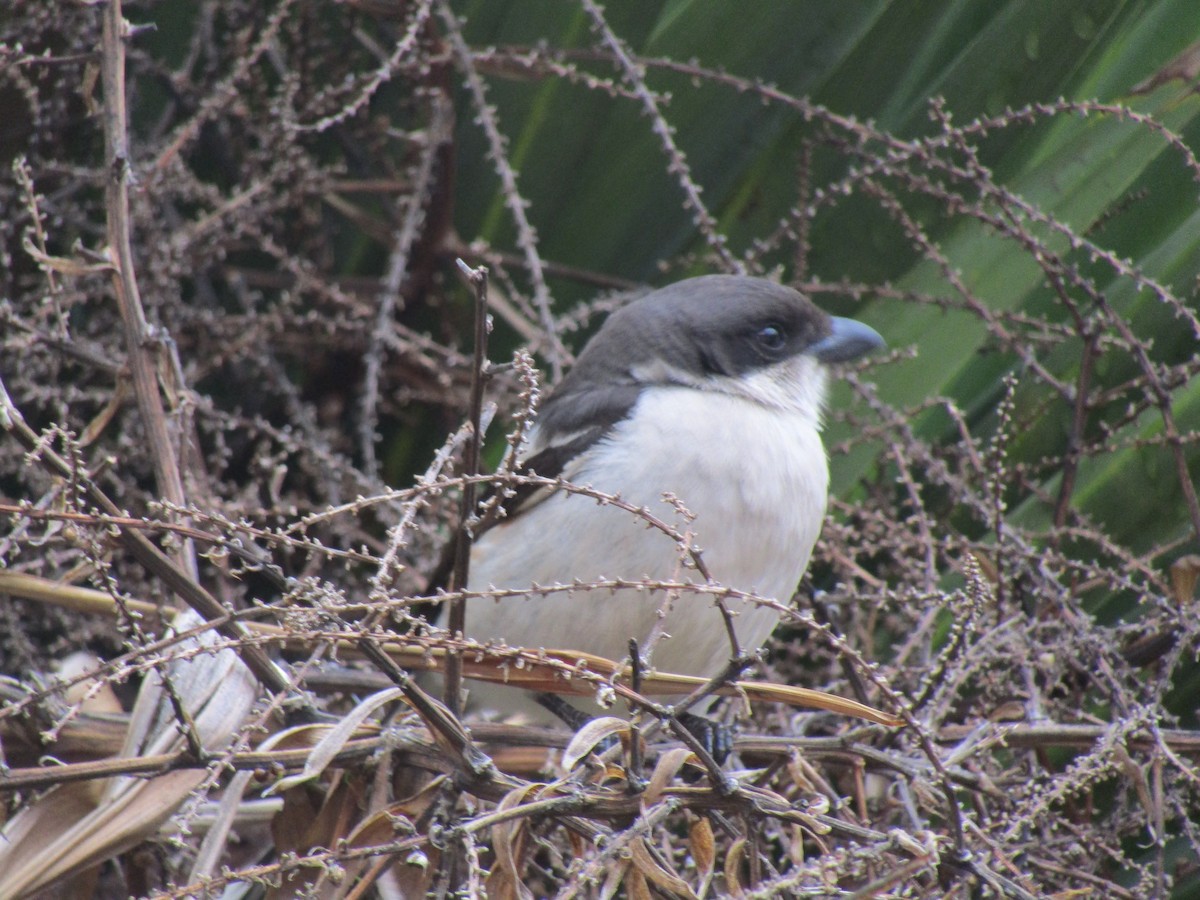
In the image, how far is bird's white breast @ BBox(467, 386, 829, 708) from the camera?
91.8 inches

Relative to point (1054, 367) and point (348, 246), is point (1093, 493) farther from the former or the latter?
point (348, 246)

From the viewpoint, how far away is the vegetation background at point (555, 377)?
1658 millimetres

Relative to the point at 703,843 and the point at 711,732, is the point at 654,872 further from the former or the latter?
the point at 711,732

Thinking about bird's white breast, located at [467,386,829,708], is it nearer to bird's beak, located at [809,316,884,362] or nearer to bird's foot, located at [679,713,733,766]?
bird's foot, located at [679,713,733,766]

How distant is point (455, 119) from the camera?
10.2 feet

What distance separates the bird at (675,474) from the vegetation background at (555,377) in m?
0.11

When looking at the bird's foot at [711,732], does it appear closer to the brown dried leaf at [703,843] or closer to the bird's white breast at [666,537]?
the bird's white breast at [666,537]

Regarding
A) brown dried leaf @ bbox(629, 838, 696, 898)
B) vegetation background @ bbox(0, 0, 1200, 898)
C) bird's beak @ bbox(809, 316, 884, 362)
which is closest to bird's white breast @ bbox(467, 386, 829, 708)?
vegetation background @ bbox(0, 0, 1200, 898)

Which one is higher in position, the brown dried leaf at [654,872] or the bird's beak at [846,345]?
the bird's beak at [846,345]

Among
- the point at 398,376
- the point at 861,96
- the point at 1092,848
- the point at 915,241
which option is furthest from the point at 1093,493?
the point at 398,376

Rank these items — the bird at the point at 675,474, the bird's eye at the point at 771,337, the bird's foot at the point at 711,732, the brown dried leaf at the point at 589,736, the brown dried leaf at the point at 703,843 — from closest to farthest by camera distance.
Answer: the brown dried leaf at the point at 589,736 → the brown dried leaf at the point at 703,843 → the bird's foot at the point at 711,732 → the bird at the point at 675,474 → the bird's eye at the point at 771,337

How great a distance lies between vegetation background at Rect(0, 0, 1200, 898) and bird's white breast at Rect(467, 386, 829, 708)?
15cm

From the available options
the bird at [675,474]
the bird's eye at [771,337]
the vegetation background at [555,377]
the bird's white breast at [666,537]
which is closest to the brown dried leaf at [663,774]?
the vegetation background at [555,377]

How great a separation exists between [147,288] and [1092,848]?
2198 mm
